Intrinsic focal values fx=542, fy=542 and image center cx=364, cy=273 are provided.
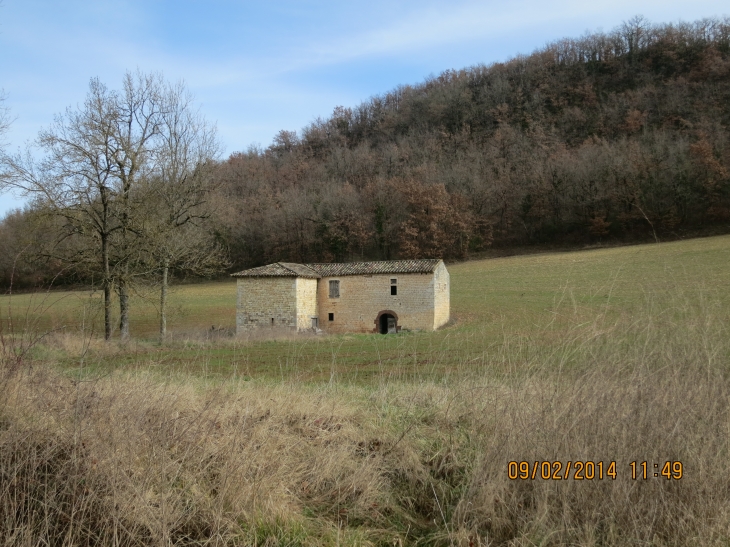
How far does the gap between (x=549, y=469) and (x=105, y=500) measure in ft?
8.43

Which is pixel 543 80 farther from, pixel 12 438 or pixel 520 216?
pixel 12 438

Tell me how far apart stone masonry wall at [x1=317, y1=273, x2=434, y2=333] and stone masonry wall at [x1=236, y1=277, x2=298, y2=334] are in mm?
3118

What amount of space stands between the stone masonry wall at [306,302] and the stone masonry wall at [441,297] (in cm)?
726

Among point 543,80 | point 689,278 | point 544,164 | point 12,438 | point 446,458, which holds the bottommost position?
point 446,458

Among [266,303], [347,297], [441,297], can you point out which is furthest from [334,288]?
[441,297]

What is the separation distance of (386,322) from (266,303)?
7.07m

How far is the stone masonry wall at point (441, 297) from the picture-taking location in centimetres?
3023

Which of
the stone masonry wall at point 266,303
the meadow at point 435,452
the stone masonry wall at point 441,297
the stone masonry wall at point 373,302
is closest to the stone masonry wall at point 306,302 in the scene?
the stone masonry wall at point 266,303

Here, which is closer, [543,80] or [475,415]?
[475,415]

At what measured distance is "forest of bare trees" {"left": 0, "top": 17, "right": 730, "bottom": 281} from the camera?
165 feet

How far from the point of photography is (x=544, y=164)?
6331cm

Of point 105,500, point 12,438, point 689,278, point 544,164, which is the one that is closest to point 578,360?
point 689,278

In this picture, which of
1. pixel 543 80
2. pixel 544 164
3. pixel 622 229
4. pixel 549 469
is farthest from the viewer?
pixel 543 80
